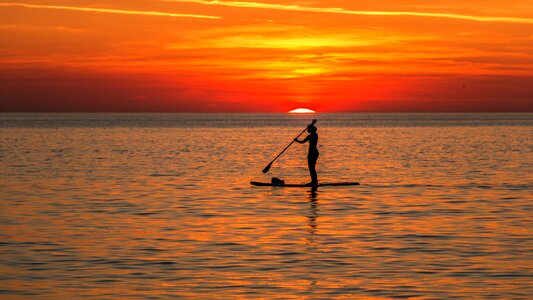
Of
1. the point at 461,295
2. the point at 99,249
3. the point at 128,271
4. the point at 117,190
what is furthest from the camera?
the point at 117,190

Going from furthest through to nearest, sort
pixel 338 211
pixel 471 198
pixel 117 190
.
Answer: pixel 117 190, pixel 471 198, pixel 338 211

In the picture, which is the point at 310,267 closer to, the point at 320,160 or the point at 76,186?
the point at 76,186

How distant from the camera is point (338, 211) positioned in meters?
23.7

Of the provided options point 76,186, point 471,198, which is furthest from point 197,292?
point 76,186

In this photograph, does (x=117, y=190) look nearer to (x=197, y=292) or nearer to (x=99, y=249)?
(x=99, y=249)

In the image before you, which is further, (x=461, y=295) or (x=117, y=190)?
(x=117, y=190)

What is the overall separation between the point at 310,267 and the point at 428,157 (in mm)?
42661

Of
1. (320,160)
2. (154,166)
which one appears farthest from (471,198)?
(320,160)

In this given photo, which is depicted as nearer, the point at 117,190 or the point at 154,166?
the point at 117,190

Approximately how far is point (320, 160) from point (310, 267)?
39494mm

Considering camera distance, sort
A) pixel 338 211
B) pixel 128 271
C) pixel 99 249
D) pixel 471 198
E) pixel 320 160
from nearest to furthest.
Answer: pixel 128 271, pixel 99 249, pixel 338 211, pixel 471 198, pixel 320 160

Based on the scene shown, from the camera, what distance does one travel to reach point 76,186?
32531mm

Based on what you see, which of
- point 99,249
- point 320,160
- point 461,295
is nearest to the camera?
point 461,295

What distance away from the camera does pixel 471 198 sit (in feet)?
89.9
